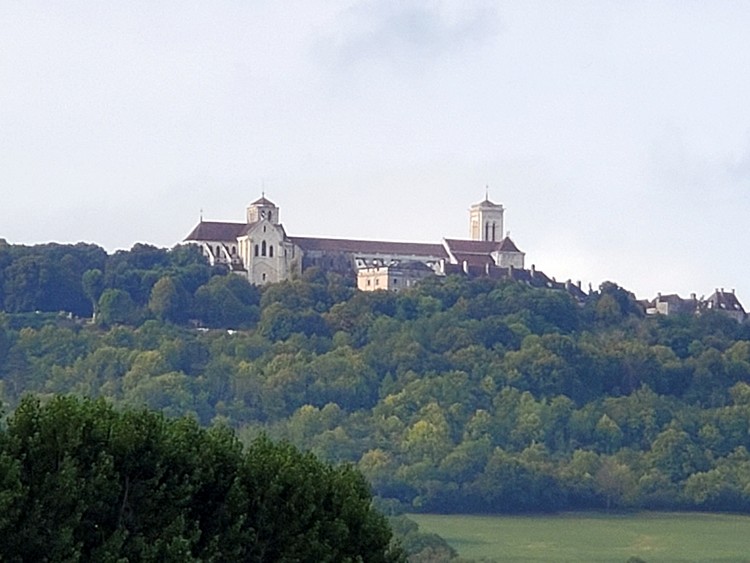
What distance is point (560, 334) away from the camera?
136 metres

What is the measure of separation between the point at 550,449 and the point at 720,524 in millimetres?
18404

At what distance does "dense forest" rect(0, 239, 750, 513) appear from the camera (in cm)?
11138

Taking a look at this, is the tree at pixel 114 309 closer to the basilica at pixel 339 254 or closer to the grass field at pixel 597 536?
the basilica at pixel 339 254

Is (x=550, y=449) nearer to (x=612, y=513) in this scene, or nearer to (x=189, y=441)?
(x=612, y=513)

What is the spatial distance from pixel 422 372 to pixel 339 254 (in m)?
16.8

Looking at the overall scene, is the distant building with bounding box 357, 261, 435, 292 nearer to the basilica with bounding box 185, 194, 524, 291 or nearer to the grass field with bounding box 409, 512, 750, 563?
the basilica with bounding box 185, 194, 524, 291

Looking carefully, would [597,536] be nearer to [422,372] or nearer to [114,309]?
[422,372]

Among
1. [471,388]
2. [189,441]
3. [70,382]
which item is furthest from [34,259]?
[189,441]

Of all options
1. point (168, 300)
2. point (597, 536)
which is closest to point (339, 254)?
point (168, 300)

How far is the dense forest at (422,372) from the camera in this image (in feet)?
365

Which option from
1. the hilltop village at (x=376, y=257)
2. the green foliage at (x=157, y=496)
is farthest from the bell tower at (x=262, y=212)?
the green foliage at (x=157, y=496)

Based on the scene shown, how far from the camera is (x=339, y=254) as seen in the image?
14638 centimetres

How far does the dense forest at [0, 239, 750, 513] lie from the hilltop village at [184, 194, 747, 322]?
7.89 ft

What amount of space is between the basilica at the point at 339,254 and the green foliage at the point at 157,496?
10828 cm
